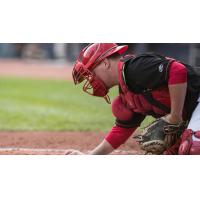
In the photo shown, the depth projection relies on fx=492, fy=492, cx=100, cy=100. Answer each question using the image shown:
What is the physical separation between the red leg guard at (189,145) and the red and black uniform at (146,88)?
18 centimetres

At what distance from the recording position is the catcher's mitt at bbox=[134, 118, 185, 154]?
2.74 meters

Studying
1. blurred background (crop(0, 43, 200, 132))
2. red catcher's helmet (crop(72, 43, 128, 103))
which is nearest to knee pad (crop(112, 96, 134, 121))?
red catcher's helmet (crop(72, 43, 128, 103))

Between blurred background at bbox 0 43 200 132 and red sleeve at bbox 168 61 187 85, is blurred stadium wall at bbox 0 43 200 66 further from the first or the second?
red sleeve at bbox 168 61 187 85

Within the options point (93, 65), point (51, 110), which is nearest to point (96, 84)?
point (93, 65)

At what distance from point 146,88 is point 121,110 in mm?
363

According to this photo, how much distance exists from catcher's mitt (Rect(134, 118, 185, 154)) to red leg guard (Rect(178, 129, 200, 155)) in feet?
0.29

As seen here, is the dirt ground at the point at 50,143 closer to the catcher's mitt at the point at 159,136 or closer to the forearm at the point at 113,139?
the forearm at the point at 113,139

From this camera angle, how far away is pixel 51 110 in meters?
5.77

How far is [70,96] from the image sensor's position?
7.25 m

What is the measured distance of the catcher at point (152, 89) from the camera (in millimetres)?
2516

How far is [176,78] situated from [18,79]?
8081 millimetres

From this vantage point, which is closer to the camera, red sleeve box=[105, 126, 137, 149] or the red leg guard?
the red leg guard

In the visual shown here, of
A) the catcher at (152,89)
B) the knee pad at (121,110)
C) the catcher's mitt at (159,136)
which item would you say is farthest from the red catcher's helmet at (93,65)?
the catcher's mitt at (159,136)

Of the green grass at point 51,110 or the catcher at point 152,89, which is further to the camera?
the green grass at point 51,110
